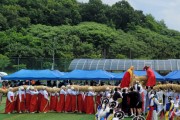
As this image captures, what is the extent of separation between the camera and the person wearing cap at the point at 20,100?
2395 cm

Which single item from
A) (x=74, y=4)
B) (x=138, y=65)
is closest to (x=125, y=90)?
(x=138, y=65)

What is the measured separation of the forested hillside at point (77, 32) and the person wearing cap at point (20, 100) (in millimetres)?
21041

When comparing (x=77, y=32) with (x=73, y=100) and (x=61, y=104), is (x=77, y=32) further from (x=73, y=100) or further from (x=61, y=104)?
(x=73, y=100)

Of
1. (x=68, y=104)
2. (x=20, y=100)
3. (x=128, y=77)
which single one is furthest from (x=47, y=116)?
(x=128, y=77)

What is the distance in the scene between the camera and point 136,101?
64.5 ft

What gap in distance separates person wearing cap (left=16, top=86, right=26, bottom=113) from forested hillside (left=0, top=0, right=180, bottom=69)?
21.0m

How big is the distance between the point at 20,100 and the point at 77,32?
149ft

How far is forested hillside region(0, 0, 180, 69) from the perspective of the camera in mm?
60812

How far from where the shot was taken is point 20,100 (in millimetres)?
23984

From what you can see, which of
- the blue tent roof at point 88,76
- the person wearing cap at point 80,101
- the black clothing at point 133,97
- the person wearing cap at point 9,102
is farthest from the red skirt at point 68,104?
the blue tent roof at point 88,76

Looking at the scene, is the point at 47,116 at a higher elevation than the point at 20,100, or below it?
below

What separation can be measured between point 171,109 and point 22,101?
31.7ft

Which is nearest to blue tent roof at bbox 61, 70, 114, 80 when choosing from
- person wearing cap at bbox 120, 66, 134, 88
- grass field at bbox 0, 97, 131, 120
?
grass field at bbox 0, 97, 131, 120

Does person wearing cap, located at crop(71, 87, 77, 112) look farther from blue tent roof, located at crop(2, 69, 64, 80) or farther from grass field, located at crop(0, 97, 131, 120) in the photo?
blue tent roof, located at crop(2, 69, 64, 80)
